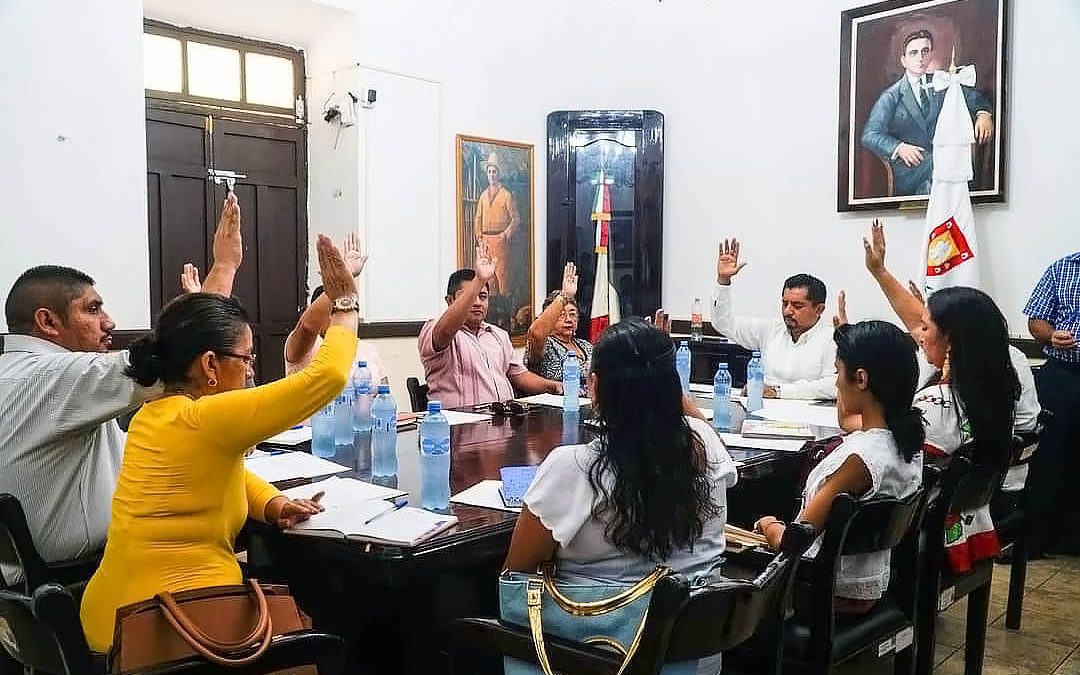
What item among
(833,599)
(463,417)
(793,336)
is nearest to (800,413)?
(793,336)

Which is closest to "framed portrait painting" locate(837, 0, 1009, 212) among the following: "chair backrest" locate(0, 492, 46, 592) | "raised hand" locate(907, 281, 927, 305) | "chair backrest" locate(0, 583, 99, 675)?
"raised hand" locate(907, 281, 927, 305)

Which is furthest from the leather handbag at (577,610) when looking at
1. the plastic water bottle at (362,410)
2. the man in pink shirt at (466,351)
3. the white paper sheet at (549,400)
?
the man in pink shirt at (466,351)

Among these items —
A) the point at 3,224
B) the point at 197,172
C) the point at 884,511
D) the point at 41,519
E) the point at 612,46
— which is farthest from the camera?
the point at 612,46

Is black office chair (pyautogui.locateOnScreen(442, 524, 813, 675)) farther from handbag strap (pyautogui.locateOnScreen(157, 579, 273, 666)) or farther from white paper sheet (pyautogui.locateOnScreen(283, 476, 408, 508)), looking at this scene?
white paper sheet (pyautogui.locateOnScreen(283, 476, 408, 508))

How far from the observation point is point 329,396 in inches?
67.4

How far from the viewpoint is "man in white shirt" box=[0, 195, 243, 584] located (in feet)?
6.28

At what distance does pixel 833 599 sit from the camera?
6.29ft

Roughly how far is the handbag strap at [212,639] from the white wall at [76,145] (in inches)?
129

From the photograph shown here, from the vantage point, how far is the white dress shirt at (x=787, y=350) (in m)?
4.16

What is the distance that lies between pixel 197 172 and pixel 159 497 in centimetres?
389

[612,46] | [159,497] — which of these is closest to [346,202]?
[612,46]

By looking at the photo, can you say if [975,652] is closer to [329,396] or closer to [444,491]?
[444,491]

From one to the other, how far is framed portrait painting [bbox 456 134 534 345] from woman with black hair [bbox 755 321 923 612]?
3.93 meters

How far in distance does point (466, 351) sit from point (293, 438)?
48.7 inches
